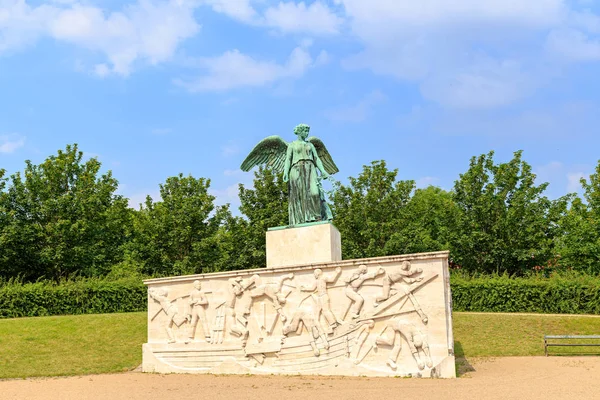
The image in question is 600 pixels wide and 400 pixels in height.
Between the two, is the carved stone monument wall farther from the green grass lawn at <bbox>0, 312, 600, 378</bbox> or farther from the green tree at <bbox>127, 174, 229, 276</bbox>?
the green tree at <bbox>127, 174, 229, 276</bbox>

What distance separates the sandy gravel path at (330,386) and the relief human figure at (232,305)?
1.13 metres

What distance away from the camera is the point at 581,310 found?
20.5m

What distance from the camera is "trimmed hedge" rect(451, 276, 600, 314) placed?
20.5 metres

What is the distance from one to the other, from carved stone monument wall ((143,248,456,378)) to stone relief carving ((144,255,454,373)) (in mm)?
21

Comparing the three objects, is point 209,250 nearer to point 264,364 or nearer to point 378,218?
point 378,218

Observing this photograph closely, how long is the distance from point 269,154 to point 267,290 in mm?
3912

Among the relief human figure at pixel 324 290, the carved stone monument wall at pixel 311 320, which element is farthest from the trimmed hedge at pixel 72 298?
the relief human figure at pixel 324 290

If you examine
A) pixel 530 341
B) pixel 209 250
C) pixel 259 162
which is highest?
pixel 259 162

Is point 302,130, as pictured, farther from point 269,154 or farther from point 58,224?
point 58,224

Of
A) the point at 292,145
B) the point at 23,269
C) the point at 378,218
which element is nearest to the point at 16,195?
the point at 23,269

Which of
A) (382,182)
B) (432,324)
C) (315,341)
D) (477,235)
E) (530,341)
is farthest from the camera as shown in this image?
(382,182)

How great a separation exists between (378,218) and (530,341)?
11.9m

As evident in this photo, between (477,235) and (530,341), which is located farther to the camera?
(477,235)

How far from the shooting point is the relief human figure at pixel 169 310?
1359 cm
